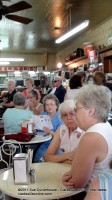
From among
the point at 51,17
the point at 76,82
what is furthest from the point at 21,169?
the point at 51,17

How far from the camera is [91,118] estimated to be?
5.88ft

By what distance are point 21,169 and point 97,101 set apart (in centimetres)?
74

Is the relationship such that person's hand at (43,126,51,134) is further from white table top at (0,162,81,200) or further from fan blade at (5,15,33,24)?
fan blade at (5,15,33,24)

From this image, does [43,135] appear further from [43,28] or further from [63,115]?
[43,28]

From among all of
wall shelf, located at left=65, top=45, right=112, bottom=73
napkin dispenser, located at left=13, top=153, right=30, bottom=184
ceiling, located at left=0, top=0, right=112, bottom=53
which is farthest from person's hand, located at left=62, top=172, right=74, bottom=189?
wall shelf, located at left=65, top=45, right=112, bottom=73

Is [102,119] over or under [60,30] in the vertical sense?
under

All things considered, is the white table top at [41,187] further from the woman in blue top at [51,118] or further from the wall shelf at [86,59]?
the wall shelf at [86,59]

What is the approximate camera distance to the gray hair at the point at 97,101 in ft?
5.90

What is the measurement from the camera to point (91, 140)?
1639mm

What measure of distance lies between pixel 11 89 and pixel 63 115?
15.6 feet

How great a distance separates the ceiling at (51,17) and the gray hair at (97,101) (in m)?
4.82

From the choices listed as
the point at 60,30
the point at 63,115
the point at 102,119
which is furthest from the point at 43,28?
the point at 102,119

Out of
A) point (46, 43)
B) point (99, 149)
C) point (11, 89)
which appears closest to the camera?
point (99, 149)

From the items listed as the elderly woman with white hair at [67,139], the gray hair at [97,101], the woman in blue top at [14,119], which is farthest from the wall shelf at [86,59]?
the gray hair at [97,101]
